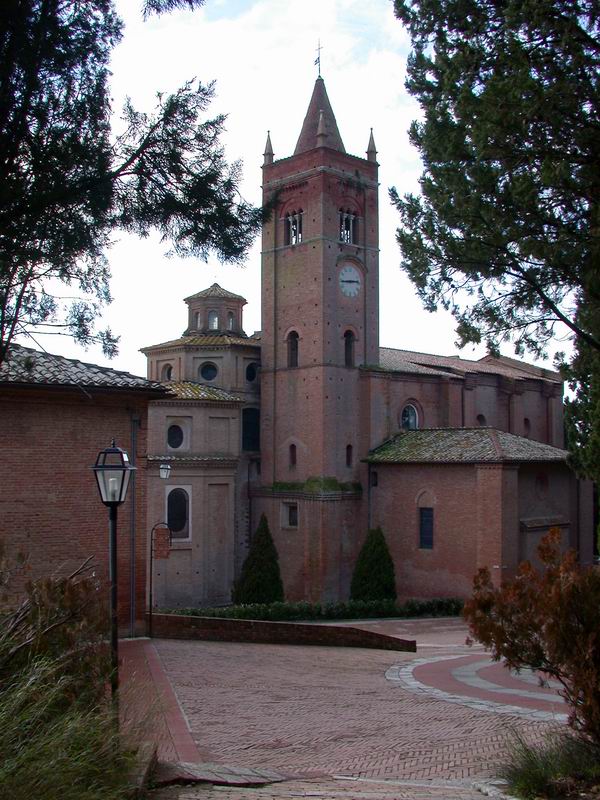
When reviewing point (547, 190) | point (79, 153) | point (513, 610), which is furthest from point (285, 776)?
point (547, 190)

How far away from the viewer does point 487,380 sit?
38281mm

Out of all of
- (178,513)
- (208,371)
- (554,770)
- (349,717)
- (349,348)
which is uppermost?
(349,348)

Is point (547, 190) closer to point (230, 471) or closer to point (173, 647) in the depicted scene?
point (173, 647)

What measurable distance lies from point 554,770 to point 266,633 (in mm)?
11965

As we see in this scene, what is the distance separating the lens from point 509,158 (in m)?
10.8

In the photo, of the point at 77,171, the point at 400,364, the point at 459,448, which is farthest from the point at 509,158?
the point at 400,364

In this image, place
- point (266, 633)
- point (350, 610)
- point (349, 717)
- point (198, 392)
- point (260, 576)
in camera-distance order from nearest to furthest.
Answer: point (349, 717) < point (266, 633) < point (350, 610) < point (260, 576) < point (198, 392)

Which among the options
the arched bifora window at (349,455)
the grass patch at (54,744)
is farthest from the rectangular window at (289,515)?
the grass patch at (54,744)

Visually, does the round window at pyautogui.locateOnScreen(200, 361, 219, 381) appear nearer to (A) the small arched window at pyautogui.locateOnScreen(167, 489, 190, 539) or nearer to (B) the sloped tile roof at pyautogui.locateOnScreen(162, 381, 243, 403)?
(B) the sloped tile roof at pyautogui.locateOnScreen(162, 381, 243, 403)

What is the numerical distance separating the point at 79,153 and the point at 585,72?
640cm

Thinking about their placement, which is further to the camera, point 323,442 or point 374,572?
point 323,442

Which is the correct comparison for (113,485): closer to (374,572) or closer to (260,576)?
(374,572)

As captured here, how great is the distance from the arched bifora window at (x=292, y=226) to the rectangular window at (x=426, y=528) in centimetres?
1184

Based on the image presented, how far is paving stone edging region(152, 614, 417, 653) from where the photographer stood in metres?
17.9
